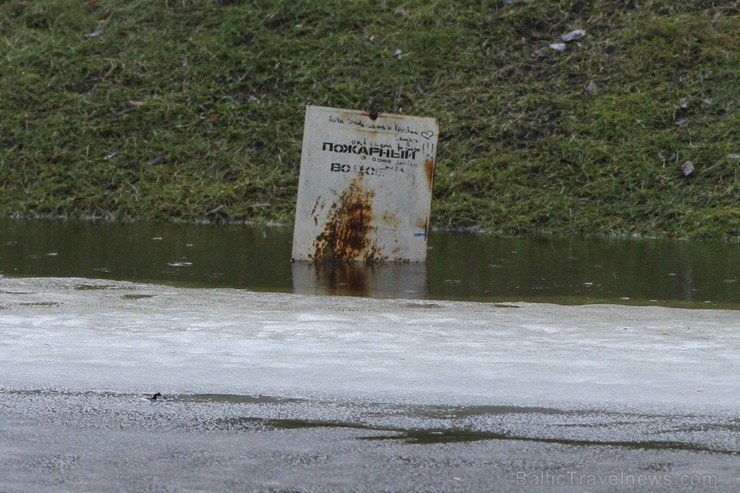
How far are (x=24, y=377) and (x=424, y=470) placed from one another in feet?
5.61

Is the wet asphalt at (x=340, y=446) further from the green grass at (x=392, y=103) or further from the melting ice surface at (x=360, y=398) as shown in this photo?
the green grass at (x=392, y=103)

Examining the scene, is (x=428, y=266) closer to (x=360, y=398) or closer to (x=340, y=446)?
(x=360, y=398)

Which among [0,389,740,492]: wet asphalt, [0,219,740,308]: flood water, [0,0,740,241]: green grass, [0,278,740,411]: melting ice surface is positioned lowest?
[0,389,740,492]: wet asphalt

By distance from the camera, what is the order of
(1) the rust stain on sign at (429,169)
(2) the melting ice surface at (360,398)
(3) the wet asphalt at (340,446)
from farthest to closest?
1. (1) the rust stain on sign at (429,169)
2. (2) the melting ice surface at (360,398)
3. (3) the wet asphalt at (340,446)

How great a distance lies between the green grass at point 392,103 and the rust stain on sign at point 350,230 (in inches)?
101

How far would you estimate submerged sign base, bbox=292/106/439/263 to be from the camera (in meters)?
9.17

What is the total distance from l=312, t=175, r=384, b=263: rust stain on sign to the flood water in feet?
0.78

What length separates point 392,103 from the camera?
46.6 feet

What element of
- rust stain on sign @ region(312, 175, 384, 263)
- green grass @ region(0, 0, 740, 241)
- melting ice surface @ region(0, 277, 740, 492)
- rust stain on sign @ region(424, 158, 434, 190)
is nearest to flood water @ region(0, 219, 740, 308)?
rust stain on sign @ region(312, 175, 384, 263)

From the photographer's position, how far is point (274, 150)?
→ 44.4 feet

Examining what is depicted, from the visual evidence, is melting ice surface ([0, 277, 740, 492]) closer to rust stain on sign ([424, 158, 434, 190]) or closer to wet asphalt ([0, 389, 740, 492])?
wet asphalt ([0, 389, 740, 492])

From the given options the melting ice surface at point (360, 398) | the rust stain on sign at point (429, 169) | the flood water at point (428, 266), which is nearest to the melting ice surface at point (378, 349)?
the melting ice surface at point (360, 398)

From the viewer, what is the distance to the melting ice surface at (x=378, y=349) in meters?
4.21

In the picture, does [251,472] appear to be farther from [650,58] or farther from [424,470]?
[650,58]
